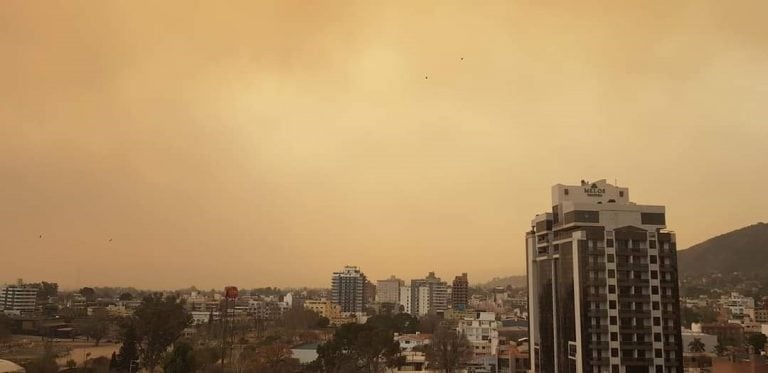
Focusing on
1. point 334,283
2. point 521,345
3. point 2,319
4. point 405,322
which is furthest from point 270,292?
point 521,345

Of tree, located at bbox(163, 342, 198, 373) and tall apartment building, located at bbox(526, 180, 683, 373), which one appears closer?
tall apartment building, located at bbox(526, 180, 683, 373)

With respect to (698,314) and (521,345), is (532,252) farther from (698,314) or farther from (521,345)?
(698,314)

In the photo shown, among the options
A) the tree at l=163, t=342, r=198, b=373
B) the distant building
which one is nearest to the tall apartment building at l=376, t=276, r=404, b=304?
the distant building

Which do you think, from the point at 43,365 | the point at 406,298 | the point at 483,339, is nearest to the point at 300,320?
the point at 483,339

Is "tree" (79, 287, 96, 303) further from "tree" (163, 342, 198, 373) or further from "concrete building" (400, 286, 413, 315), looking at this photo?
"tree" (163, 342, 198, 373)

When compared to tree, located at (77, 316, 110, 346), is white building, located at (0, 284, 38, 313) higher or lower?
higher

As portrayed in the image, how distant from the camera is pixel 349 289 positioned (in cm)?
6369

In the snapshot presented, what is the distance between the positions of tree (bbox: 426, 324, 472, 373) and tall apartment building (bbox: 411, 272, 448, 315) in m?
36.8

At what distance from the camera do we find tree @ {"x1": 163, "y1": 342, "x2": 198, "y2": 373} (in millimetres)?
16156

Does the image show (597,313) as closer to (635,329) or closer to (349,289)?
(635,329)

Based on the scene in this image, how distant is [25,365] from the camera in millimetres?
18656

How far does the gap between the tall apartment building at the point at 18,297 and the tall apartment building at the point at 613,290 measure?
3543cm

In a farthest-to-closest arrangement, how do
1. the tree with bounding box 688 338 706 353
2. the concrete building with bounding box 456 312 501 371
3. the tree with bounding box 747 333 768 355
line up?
the tree with bounding box 688 338 706 353, the tree with bounding box 747 333 768 355, the concrete building with bounding box 456 312 501 371

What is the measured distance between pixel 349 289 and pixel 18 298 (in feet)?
104
